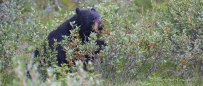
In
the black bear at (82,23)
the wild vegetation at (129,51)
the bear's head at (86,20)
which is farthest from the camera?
the bear's head at (86,20)

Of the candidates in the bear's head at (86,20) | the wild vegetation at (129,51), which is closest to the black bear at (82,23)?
the bear's head at (86,20)

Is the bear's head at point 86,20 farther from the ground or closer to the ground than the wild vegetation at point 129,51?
farther from the ground

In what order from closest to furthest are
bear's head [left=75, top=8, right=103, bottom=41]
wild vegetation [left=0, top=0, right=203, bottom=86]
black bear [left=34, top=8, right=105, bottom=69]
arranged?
wild vegetation [left=0, top=0, right=203, bottom=86] → black bear [left=34, top=8, right=105, bottom=69] → bear's head [left=75, top=8, right=103, bottom=41]

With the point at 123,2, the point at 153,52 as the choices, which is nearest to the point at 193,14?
the point at 153,52

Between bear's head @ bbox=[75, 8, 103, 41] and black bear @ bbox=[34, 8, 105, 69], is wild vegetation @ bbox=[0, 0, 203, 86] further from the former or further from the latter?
bear's head @ bbox=[75, 8, 103, 41]

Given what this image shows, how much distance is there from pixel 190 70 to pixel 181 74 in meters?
0.21

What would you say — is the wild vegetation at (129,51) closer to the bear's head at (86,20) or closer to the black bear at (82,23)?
the black bear at (82,23)

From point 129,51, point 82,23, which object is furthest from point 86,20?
point 129,51

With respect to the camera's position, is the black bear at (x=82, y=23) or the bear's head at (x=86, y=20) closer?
the black bear at (x=82, y=23)

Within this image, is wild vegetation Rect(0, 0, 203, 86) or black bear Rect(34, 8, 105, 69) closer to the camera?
wild vegetation Rect(0, 0, 203, 86)

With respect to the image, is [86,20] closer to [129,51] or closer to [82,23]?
[82,23]

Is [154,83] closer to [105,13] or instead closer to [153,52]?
[153,52]

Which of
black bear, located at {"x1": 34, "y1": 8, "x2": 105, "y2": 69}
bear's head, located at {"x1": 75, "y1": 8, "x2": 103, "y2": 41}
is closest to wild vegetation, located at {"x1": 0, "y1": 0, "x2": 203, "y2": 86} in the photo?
black bear, located at {"x1": 34, "y1": 8, "x2": 105, "y2": 69}

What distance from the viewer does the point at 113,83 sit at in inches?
278
